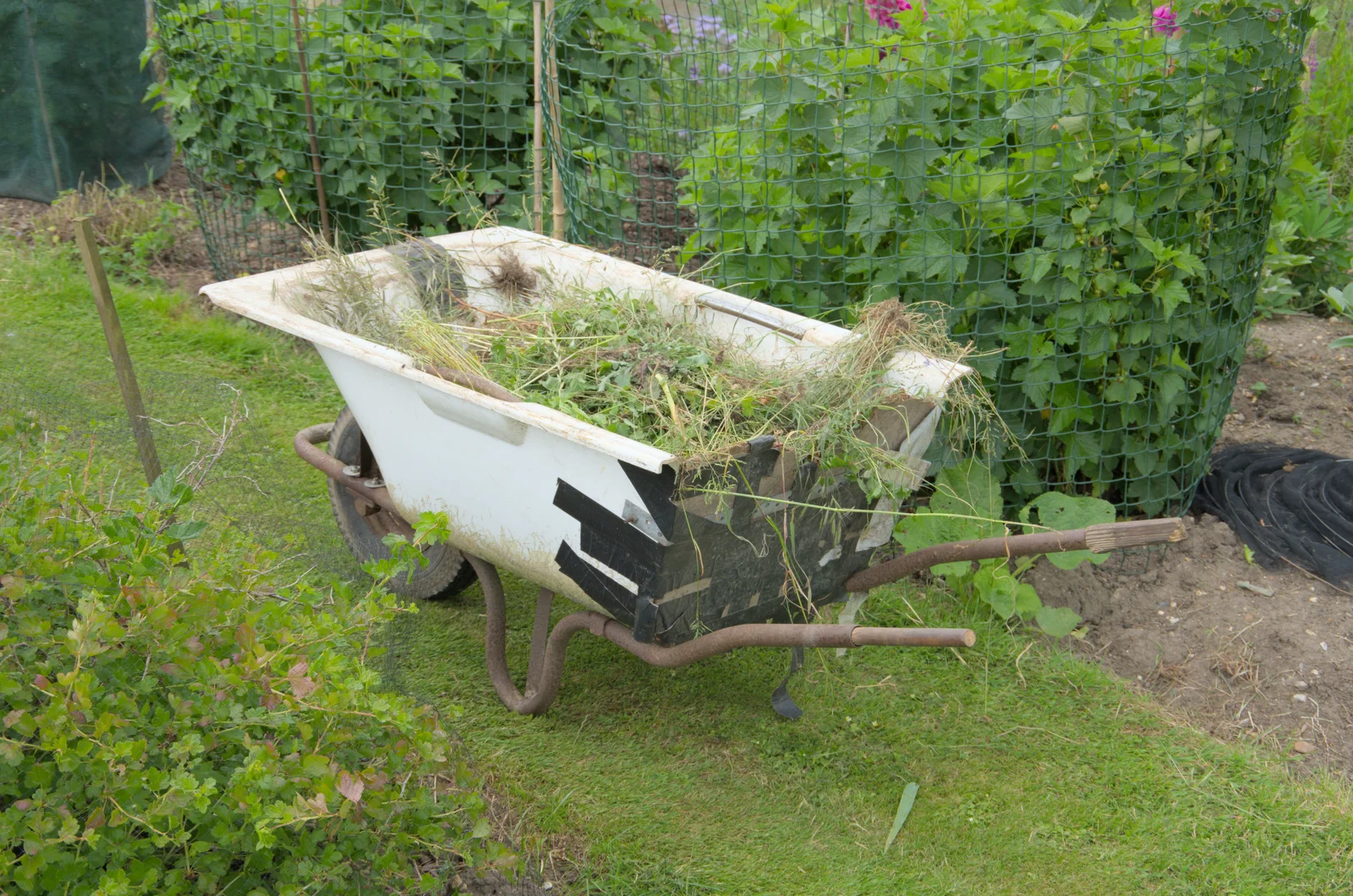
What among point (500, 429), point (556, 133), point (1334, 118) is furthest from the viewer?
point (1334, 118)

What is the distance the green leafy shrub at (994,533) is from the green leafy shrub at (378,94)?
2189 mm

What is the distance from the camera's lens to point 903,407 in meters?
2.52

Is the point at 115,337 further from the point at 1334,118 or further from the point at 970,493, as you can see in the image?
the point at 1334,118

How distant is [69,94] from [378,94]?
2.32 m

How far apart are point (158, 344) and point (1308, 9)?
170 inches

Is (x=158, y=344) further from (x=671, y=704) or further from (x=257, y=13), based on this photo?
(x=671, y=704)

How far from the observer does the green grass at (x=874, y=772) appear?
8.43 feet

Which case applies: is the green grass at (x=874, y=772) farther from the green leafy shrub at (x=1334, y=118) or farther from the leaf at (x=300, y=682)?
the green leafy shrub at (x=1334, y=118)

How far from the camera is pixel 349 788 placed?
165 cm

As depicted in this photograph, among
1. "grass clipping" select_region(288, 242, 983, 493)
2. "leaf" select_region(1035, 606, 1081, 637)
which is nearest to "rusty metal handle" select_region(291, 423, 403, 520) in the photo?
"grass clipping" select_region(288, 242, 983, 493)

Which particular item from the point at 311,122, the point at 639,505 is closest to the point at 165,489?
Answer: the point at 639,505

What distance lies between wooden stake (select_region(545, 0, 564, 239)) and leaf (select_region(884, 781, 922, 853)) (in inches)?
86.8

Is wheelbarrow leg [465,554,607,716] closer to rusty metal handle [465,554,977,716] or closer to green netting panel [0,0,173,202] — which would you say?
rusty metal handle [465,554,977,716]

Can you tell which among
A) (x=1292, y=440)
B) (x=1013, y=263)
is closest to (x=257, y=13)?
(x=1013, y=263)
